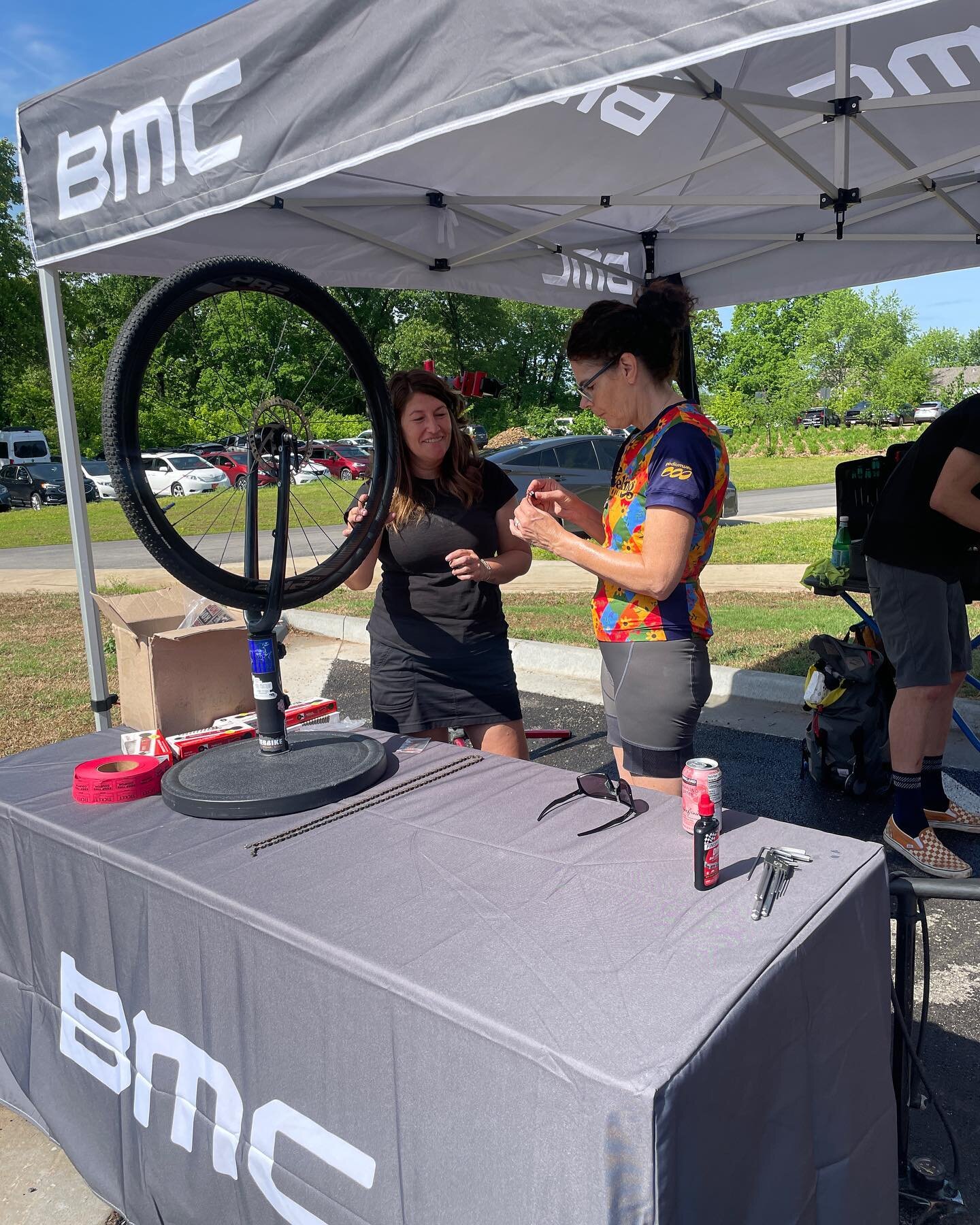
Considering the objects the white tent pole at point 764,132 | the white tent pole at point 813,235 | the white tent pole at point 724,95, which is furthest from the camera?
the white tent pole at point 813,235

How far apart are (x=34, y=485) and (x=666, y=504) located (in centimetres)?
2919

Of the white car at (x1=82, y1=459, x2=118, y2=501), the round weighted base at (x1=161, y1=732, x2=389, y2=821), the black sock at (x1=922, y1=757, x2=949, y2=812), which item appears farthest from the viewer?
the white car at (x1=82, y1=459, x2=118, y2=501)

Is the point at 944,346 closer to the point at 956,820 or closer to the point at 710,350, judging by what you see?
the point at 710,350

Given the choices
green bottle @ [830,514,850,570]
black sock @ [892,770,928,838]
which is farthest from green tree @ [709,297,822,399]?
black sock @ [892,770,928,838]

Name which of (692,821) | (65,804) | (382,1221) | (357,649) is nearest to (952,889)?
(692,821)

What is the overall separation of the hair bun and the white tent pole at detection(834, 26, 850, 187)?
126 cm

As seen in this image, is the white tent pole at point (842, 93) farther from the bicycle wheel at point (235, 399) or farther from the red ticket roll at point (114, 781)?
the red ticket roll at point (114, 781)

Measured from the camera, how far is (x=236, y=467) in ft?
7.04

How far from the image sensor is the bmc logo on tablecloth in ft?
4.37

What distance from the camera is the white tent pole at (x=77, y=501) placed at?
10.0ft

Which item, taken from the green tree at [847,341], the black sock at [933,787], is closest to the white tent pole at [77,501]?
the black sock at [933,787]

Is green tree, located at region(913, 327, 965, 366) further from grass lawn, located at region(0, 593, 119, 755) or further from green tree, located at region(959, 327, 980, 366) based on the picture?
grass lawn, located at region(0, 593, 119, 755)

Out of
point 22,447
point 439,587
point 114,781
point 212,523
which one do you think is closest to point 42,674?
point 212,523

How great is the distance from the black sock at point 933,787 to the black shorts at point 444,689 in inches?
65.9
